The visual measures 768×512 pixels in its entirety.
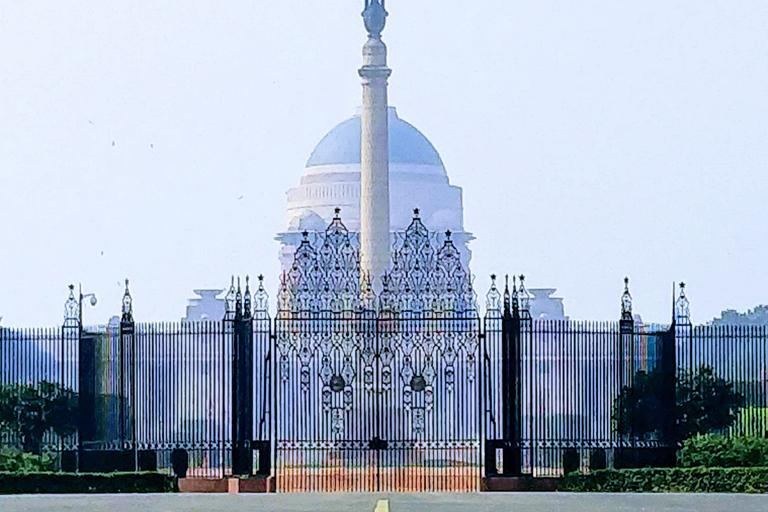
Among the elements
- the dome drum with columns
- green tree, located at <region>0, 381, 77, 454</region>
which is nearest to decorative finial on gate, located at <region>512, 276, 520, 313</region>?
green tree, located at <region>0, 381, 77, 454</region>

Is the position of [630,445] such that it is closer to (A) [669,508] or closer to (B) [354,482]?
(B) [354,482]

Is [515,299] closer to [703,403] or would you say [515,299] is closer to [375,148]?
[703,403]

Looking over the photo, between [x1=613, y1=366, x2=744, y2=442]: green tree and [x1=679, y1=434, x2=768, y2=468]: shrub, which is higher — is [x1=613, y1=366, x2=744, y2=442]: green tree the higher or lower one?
the higher one

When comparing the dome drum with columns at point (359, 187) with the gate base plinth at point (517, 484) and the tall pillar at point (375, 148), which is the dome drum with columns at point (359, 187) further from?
the gate base plinth at point (517, 484)

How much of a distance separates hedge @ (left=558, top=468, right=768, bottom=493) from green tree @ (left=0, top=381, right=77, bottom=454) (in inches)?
294

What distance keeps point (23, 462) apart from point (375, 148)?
2851cm

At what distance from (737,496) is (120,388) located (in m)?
9.04

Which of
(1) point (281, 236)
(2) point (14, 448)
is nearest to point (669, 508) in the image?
(2) point (14, 448)

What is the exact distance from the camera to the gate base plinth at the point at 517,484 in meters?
22.6

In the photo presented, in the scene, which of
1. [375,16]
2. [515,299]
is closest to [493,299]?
[515,299]

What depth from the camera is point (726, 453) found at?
2309cm

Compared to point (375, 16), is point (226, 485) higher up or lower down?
lower down

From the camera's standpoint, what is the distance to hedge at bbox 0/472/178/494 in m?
21.9

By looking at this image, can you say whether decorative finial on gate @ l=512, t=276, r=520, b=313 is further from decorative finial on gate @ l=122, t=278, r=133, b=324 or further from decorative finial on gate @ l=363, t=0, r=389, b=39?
decorative finial on gate @ l=363, t=0, r=389, b=39
